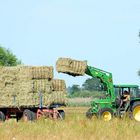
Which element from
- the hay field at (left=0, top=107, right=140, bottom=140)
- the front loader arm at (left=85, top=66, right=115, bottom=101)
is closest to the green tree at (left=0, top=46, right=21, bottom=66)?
the front loader arm at (left=85, top=66, right=115, bottom=101)

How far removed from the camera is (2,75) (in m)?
29.6

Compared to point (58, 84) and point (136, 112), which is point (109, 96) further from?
point (58, 84)

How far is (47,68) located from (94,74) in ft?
9.18

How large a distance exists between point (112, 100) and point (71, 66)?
2.90 m

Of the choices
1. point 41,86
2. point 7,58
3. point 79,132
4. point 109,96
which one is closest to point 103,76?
point 109,96

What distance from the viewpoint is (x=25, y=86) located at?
2953cm

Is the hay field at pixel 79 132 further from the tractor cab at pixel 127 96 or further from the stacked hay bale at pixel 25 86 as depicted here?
the tractor cab at pixel 127 96

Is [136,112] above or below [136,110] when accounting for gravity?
below

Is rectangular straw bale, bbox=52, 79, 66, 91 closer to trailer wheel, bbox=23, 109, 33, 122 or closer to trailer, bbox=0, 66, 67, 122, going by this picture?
trailer, bbox=0, 66, 67, 122

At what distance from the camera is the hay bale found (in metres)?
30.0

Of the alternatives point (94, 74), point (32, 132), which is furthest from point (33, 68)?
point (32, 132)

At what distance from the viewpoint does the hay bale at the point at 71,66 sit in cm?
2997

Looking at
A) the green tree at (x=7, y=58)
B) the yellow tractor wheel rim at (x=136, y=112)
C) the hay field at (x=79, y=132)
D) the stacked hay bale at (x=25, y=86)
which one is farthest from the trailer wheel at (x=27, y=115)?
the green tree at (x=7, y=58)

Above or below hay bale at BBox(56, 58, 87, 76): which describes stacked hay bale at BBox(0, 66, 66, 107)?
below
